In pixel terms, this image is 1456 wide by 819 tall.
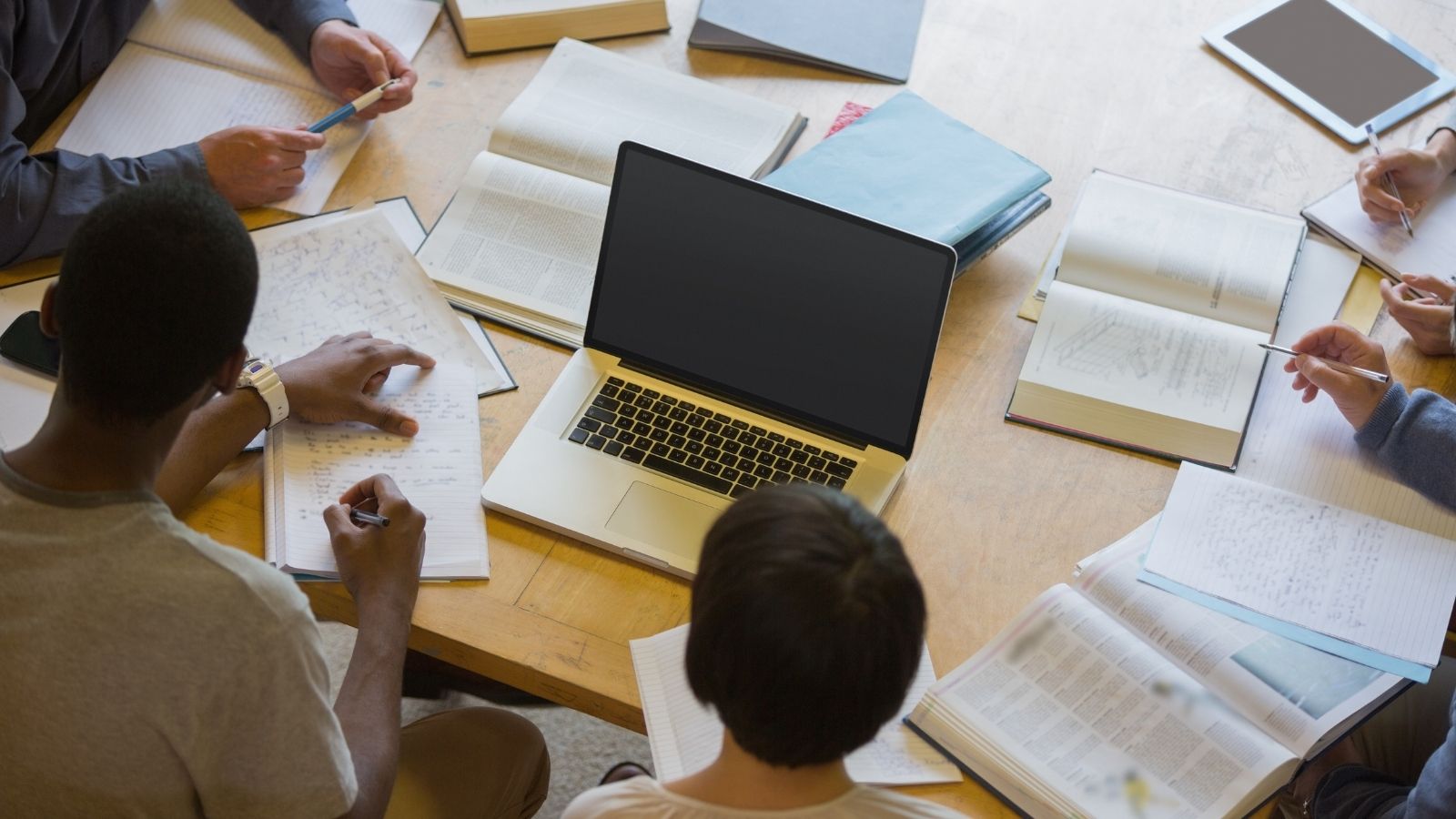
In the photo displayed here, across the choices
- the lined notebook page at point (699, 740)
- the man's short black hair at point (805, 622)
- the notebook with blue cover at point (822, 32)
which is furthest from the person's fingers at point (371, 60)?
the man's short black hair at point (805, 622)

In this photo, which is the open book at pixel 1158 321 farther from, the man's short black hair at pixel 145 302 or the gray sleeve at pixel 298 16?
the gray sleeve at pixel 298 16

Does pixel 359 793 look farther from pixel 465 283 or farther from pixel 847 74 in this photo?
pixel 847 74

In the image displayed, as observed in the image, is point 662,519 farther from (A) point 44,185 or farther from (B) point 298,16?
(B) point 298,16

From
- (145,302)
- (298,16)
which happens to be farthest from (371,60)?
(145,302)

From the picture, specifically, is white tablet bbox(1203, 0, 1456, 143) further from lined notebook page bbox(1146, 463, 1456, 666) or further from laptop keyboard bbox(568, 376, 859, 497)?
laptop keyboard bbox(568, 376, 859, 497)

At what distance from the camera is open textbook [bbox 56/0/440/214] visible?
1.55 m

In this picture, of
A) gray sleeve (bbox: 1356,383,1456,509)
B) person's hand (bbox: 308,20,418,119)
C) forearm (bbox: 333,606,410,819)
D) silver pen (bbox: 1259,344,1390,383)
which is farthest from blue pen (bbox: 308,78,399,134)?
gray sleeve (bbox: 1356,383,1456,509)

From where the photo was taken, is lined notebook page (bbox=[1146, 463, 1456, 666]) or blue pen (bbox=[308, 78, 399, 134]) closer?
lined notebook page (bbox=[1146, 463, 1456, 666])

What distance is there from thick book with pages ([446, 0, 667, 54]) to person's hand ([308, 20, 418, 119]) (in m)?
0.11

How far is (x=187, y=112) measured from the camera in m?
1.59

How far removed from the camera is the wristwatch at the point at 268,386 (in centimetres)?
123

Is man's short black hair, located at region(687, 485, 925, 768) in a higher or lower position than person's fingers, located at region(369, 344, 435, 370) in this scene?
higher

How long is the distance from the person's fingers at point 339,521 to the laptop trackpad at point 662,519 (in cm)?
23

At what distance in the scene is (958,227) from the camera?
1387 mm
